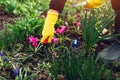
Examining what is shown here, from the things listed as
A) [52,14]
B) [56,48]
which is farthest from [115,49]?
[52,14]

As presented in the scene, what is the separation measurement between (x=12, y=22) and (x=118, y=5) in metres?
1.19

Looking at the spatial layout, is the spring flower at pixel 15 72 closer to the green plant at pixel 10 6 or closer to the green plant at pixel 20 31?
the green plant at pixel 20 31

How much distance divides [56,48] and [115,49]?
1.91ft

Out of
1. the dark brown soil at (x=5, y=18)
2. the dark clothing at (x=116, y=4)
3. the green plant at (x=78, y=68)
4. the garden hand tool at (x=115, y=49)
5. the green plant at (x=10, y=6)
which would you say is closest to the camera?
the green plant at (x=78, y=68)

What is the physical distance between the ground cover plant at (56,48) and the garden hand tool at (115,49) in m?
0.07

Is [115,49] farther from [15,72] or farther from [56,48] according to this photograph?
[15,72]

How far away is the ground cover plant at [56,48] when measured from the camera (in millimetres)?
2707

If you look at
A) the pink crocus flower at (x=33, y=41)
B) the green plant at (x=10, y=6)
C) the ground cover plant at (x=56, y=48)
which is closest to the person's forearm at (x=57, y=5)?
the ground cover plant at (x=56, y=48)

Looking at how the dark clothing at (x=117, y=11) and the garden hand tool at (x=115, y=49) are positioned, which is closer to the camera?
the garden hand tool at (x=115, y=49)

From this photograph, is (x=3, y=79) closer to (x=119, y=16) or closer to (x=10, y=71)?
(x=10, y=71)

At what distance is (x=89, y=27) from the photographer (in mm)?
3168

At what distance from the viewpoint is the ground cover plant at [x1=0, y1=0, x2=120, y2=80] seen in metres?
2.71

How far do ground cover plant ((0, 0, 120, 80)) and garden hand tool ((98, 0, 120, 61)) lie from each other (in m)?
0.07

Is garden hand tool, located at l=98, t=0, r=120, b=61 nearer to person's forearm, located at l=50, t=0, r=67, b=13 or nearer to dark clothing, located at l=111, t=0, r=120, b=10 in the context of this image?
dark clothing, located at l=111, t=0, r=120, b=10
